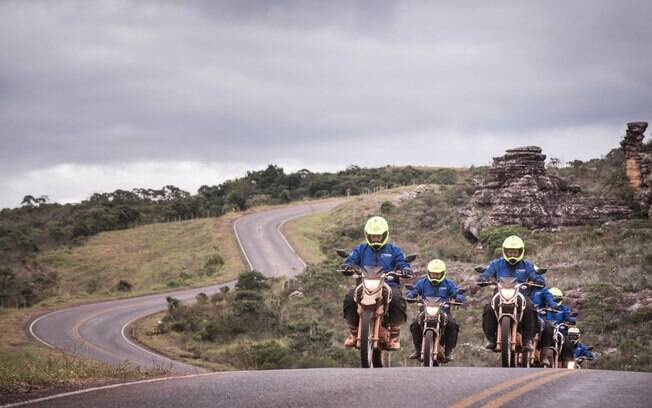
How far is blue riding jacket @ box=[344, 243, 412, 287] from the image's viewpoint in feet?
47.1

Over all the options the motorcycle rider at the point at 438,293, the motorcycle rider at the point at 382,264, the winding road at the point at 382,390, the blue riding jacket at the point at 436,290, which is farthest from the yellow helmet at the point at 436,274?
the winding road at the point at 382,390

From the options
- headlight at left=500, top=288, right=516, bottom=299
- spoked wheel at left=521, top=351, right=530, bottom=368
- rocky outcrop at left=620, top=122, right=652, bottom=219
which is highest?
rocky outcrop at left=620, top=122, right=652, bottom=219

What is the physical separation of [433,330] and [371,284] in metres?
3.27

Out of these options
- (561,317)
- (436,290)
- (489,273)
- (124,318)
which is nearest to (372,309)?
(489,273)

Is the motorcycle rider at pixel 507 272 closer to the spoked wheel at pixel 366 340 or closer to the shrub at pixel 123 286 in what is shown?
the spoked wheel at pixel 366 340

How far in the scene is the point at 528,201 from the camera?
151 ft

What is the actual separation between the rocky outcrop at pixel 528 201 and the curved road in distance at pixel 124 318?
1810 centimetres

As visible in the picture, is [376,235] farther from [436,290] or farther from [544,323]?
[544,323]

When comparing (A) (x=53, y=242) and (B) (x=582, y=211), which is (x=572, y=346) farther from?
(A) (x=53, y=242)

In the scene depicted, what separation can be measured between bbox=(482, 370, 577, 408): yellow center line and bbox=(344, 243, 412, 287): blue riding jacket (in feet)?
12.1

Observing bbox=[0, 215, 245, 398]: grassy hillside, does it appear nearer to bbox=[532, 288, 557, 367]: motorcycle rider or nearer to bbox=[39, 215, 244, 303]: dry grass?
bbox=[39, 215, 244, 303]: dry grass

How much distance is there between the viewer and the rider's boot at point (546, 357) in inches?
686

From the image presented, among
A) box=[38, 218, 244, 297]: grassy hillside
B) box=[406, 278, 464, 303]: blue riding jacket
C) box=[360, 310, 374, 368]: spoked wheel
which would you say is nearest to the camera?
box=[360, 310, 374, 368]: spoked wheel

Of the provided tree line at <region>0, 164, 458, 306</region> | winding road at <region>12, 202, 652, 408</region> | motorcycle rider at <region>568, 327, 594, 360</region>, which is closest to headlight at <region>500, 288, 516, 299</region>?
winding road at <region>12, 202, 652, 408</region>
